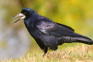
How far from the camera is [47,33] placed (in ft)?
33.3

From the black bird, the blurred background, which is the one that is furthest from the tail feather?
the blurred background

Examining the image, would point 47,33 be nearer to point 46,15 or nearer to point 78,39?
point 78,39

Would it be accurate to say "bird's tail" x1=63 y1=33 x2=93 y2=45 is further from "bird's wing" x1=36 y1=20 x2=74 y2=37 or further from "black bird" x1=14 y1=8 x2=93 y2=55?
"bird's wing" x1=36 y1=20 x2=74 y2=37

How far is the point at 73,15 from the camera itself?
21.2 metres

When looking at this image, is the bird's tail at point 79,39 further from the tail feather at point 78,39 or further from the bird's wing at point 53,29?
the bird's wing at point 53,29

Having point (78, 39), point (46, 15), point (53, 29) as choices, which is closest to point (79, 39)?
point (78, 39)

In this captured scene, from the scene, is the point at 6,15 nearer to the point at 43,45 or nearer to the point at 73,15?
the point at 73,15

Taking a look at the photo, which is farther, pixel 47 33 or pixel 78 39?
pixel 47 33

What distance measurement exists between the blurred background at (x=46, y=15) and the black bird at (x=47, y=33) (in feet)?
31.9

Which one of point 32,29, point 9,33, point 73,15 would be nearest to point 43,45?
point 32,29

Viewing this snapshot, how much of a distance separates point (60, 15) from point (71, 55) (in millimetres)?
11598

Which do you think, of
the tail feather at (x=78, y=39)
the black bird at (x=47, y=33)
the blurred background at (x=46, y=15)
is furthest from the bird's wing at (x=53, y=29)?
the blurred background at (x=46, y=15)

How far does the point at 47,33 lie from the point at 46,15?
11906mm

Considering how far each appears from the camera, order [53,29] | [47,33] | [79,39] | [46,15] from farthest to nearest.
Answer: [46,15], [53,29], [47,33], [79,39]
